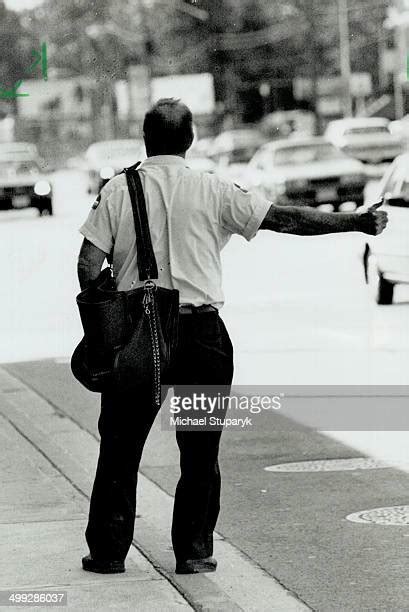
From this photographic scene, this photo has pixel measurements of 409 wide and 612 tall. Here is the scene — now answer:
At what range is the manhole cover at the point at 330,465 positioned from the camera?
8367mm

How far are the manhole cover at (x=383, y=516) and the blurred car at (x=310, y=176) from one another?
26.1 m

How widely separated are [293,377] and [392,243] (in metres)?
5.24

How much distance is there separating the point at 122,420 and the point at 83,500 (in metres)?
1.78

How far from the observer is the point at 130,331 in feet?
18.7

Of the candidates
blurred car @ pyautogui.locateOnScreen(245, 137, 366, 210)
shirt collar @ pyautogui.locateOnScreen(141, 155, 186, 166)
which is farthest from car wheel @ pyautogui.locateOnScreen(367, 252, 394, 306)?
blurred car @ pyautogui.locateOnScreen(245, 137, 366, 210)

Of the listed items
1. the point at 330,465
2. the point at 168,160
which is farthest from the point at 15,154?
the point at 168,160

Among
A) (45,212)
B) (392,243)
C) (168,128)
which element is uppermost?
(168,128)

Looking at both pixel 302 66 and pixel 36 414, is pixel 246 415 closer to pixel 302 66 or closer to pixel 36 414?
pixel 36 414

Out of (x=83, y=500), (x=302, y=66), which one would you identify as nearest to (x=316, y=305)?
(x=83, y=500)

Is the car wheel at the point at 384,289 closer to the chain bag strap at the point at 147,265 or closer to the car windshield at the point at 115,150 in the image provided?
the chain bag strap at the point at 147,265

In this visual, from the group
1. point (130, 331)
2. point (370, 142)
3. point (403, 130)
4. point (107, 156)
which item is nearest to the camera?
point (130, 331)

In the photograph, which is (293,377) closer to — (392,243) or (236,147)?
(392,243)

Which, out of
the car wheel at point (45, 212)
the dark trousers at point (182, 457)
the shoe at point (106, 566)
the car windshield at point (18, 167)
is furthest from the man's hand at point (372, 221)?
the car wheel at point (45, 212)

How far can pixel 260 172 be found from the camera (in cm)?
3566
